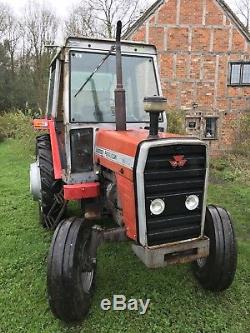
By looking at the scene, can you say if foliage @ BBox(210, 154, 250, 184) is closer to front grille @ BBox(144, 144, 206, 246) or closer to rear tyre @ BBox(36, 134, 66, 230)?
rear tyre @ BBox(36, 134, 66, 230)

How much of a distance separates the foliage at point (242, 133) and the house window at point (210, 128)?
689 millimetres

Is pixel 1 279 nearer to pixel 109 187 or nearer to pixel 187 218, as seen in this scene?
pixel 109 187

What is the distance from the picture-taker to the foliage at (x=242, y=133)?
35.9 feet

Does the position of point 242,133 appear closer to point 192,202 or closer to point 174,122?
point 174,122

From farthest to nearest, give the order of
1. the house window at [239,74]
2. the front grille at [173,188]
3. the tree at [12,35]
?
the tree at [12,35]
the house window at [239,74]
the front grille at [173,188]

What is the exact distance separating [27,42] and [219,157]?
20.7 m

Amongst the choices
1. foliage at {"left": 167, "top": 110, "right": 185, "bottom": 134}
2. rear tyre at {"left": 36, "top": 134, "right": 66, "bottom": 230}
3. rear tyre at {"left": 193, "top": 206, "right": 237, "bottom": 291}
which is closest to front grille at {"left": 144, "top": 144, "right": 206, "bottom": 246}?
rear tyre at {"left": 193, "top": 206, "right": 237, "bottom": 291}

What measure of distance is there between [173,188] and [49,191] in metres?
1.91

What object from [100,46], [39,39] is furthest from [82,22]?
[100,46]

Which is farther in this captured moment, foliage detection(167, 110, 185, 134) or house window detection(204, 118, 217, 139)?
house window detection(204, 118, 217, 139)

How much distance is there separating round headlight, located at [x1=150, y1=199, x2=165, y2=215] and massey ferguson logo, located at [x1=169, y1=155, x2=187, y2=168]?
0.29 m

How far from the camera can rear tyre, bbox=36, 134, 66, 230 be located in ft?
12.9

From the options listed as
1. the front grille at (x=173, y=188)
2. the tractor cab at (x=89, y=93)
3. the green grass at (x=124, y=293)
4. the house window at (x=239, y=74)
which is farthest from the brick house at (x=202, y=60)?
the front grille at (x=173, y=188)

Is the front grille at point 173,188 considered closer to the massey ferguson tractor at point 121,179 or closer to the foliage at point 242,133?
the massey ferguson tractor at point 121,179
